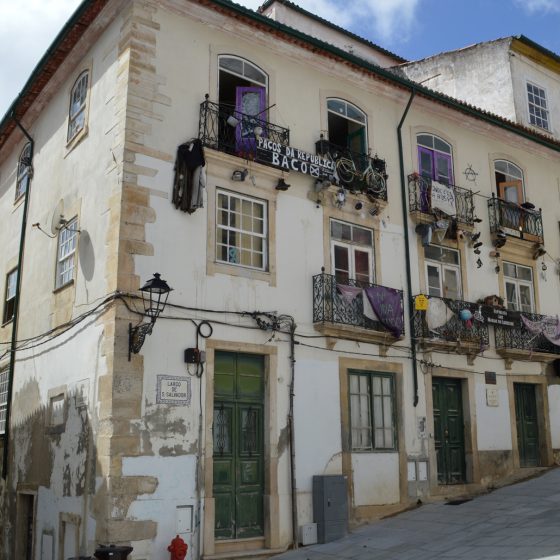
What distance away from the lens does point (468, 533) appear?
10609mm

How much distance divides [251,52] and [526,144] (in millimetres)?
8022

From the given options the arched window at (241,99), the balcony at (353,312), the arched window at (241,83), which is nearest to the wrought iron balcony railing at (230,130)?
the arched window at (241,99)

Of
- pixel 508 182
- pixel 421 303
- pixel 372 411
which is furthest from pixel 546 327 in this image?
pixel 372 411

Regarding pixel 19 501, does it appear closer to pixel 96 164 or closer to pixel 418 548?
pixel 96 164

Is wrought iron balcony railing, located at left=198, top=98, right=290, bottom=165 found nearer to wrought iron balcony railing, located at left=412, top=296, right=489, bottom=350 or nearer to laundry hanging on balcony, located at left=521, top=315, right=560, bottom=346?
wrought iron balcony railing, located at left=412, top=296, right=489, bottom=350

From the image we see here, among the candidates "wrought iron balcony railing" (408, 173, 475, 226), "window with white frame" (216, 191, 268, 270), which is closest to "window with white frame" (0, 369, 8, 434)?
"window with white frame" (216, 191, 268, 270)

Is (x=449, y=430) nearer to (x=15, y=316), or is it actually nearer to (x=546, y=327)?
(x=546, y=327)

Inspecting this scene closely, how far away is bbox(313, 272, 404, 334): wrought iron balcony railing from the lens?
12.3 m

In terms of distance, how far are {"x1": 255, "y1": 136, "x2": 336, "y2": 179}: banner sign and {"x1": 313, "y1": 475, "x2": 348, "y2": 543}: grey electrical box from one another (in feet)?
16.8

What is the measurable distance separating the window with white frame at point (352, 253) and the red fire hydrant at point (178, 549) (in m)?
5.26

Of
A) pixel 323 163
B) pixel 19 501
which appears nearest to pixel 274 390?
pixel 323 163

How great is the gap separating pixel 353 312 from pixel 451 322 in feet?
8.39

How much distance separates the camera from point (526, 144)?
17625 mm

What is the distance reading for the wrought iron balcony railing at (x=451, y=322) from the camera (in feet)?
44.9
